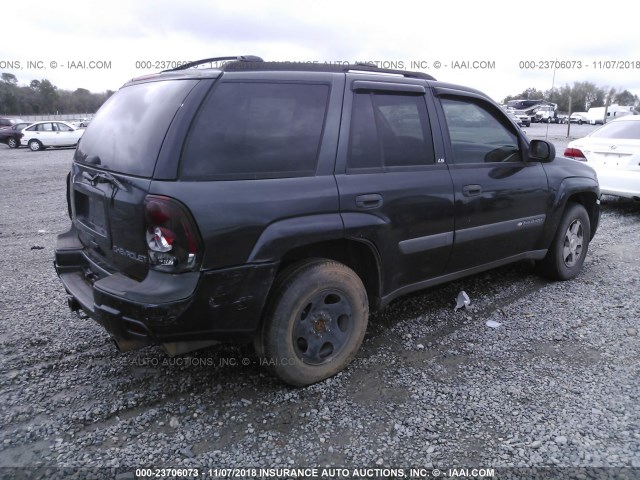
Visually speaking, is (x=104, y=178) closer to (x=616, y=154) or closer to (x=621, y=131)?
(x=616, y=154)

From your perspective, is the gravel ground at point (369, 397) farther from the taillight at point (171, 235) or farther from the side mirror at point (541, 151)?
the side mirror at point (541, 151)

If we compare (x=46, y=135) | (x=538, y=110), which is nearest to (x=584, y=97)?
(x=538, y=110)

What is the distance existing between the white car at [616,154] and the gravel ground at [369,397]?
12.2 feet

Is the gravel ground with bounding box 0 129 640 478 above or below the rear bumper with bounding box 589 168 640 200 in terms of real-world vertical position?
below

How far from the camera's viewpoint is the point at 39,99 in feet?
180

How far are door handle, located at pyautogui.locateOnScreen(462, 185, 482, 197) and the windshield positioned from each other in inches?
210

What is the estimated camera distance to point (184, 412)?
2.78 m

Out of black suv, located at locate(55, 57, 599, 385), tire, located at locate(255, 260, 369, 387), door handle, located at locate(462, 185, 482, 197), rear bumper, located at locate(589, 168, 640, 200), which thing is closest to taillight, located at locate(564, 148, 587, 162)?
rear bumper, located at locate(589, 168, 640, 200)

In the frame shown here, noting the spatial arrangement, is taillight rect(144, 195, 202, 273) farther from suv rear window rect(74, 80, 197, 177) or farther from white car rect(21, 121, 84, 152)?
white car rect(21, 121, 84, 152)

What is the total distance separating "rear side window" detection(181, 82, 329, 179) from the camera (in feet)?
8.30

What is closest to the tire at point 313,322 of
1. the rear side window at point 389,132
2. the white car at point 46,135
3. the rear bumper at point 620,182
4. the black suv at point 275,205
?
the black suv at point 275,205

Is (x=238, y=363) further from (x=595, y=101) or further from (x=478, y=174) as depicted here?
(x=595, y=101)

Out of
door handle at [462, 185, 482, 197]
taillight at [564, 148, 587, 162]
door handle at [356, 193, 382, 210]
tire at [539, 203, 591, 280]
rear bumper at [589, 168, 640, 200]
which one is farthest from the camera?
taillight at [564, 148, 587, 162]

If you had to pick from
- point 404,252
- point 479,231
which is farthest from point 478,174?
point 404,252
